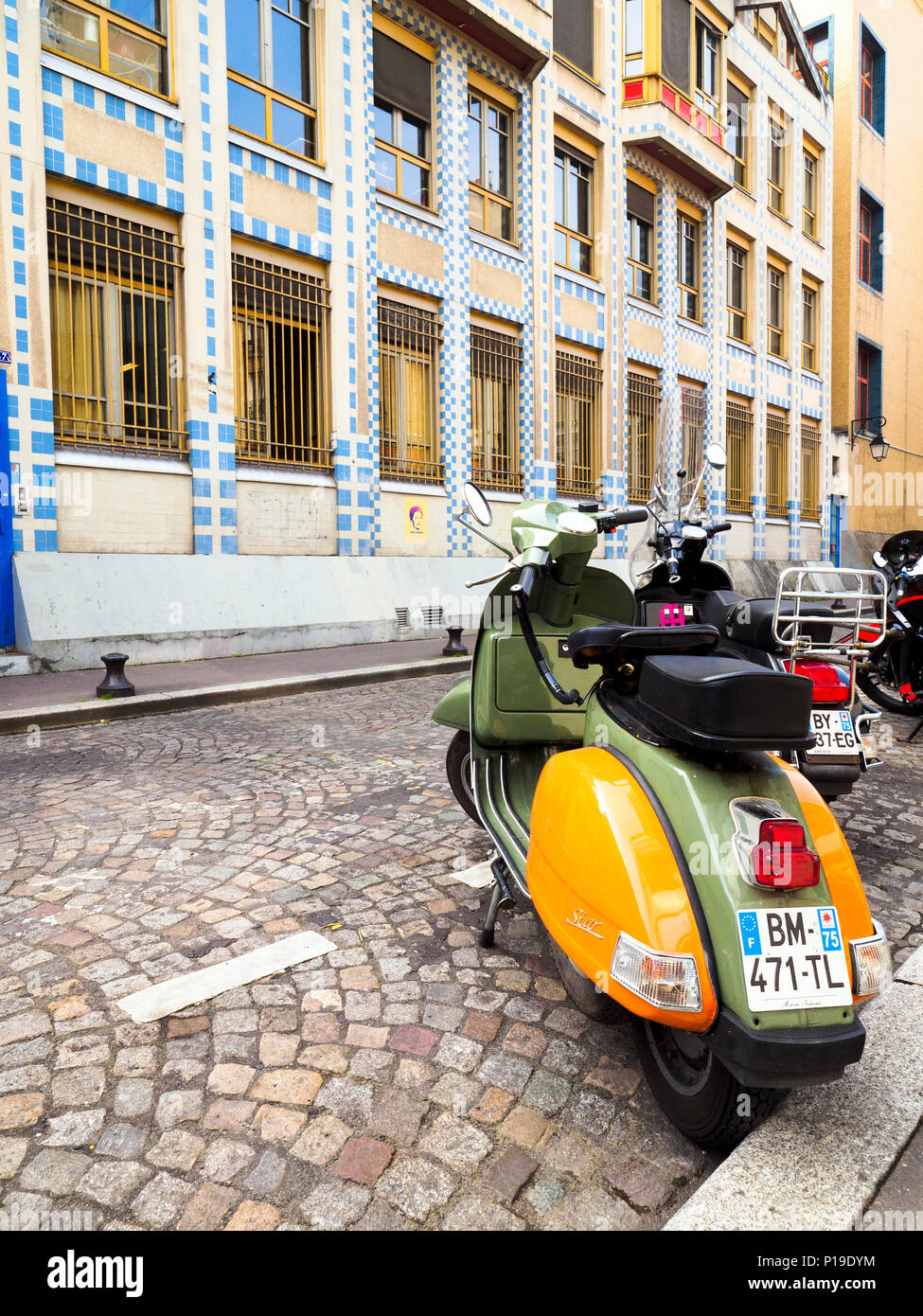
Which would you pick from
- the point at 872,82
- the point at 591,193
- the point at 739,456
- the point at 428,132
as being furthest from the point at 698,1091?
the point at 872,82

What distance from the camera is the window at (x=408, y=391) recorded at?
12.5m

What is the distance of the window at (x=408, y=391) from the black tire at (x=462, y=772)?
9.31 m

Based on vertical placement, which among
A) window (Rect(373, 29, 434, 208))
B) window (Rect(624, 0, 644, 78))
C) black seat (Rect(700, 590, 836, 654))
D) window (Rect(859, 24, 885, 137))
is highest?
window (Rect(859, 24, 885, 137))

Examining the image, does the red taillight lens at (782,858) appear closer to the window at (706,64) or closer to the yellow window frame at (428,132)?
the yellow window frame at (428,132)

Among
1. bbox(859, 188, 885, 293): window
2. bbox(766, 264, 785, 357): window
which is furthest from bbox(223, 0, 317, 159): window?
bbox(859, 188, 885, 293): window

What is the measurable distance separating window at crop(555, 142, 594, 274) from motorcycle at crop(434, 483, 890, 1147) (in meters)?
15.5

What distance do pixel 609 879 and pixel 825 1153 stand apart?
0.71m

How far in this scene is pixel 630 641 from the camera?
2184 mm

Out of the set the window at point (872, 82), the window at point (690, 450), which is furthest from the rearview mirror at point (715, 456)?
the window at point (872, 82)

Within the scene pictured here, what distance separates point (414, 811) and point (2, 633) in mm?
6101

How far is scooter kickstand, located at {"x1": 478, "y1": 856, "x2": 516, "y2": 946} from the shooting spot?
2.71 m

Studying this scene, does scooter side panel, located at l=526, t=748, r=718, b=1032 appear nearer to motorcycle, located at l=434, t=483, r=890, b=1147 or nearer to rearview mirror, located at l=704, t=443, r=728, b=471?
motorcycle, located at l=434, t=483, r=890, b=1147

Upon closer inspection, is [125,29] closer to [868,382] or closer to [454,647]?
[454,647]
